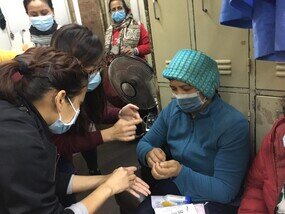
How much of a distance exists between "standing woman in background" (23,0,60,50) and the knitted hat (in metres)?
1.51

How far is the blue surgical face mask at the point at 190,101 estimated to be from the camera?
1.52 m

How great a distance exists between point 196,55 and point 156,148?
562 mm

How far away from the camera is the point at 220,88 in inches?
68.2

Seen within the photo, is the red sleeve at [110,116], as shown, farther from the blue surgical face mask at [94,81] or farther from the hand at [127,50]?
the hand at [127,50]

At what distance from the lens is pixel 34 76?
1.11 metres

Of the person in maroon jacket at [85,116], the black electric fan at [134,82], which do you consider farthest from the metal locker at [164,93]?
the person in maroon jacket at [85,116]

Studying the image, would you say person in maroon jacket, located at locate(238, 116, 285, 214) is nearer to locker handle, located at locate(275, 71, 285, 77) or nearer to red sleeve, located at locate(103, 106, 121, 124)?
locker handle, located at locate(275, 71, 285, 77)

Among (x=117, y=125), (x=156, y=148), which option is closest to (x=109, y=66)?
(x=117, y=125)

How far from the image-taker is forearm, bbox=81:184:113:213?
49.0 inches

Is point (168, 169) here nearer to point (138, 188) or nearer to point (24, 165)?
point (138, 188)

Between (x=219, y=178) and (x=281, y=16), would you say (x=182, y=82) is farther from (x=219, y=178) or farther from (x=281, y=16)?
(x=281, y=16)

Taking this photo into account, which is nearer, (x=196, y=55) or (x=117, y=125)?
(x=196, y=55)

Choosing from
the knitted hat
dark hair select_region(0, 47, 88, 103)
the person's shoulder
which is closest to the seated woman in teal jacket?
the knitted hat

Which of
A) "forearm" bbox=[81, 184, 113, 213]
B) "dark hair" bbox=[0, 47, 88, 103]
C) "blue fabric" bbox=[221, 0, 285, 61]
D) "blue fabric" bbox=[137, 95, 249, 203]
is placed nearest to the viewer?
"blue fabric" bbox=[221, 0, 285, 61]
